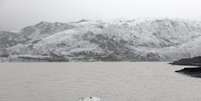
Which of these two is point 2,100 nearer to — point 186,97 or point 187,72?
point 186,97

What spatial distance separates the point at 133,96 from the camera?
2542 inches

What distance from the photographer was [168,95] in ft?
217

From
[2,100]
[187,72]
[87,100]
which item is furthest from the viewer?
[187,72]

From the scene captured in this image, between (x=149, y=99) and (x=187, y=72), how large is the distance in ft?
235

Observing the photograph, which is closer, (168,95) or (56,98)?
(56,98)

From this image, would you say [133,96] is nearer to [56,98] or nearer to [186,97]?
[186,97]

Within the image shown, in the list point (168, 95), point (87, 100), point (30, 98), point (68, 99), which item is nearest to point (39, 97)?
point (30, 98)

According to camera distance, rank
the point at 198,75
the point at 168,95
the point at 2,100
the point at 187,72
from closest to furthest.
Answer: the point at 2,100 < the point at 168,95 < the point at 198,75 < the point at 187,72

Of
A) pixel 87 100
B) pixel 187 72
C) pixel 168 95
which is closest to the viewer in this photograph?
pixel 87 100

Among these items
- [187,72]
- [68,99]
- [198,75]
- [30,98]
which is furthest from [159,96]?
[187,72]

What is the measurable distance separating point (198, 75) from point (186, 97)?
4983cm

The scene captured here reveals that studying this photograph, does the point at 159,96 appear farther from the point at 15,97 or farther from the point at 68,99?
the point at 15,97

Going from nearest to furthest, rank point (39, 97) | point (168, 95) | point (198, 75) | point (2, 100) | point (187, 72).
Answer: point (2, 100) → point (39, 97) → point (168, 95) → point (198, 75) → point (187, 72)

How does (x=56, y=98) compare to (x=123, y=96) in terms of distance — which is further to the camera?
(x=123, y=96)
